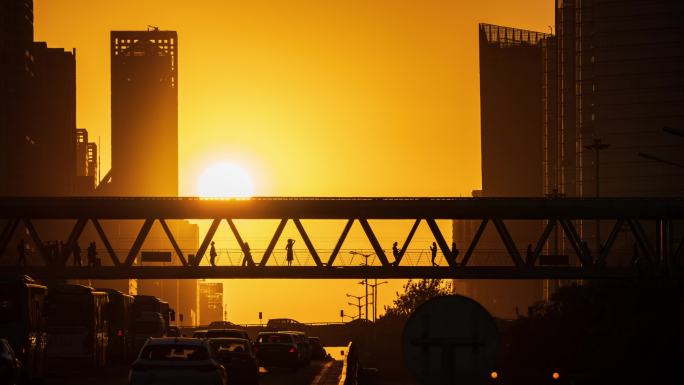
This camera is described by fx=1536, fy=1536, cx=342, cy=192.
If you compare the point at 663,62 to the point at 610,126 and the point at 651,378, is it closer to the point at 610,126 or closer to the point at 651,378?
the point at 610,126

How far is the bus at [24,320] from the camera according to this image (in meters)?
42.2

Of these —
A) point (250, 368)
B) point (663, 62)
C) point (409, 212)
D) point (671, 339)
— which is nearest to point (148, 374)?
point (250, 368)

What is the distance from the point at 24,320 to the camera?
1681 inches

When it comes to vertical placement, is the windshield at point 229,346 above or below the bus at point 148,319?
above

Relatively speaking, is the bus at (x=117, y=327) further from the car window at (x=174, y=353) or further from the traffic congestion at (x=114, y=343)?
the car window at (x=174, y=353)

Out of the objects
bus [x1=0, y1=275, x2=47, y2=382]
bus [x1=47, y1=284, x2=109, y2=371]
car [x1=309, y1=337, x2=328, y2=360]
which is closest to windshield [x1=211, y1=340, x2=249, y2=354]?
bus [x1=0, y1=275, x2=47, y2=382]

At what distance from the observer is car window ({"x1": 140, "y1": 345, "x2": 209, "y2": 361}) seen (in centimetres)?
3216

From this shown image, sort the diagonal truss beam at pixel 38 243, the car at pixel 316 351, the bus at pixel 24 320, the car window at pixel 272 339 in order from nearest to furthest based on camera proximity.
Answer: the bus at pixel 24 320 → the car window at pixel 272 339 → the diagonal truss beam at pixel 38 243 → the car at pixel 316 351

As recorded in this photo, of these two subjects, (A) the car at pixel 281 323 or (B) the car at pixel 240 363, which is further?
(A) the car at pixel 281 323

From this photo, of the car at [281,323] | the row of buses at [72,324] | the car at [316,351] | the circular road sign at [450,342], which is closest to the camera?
the circular road sign at [450,342]

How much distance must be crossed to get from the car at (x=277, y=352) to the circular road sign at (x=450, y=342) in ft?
166

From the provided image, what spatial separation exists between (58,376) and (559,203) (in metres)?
35.9

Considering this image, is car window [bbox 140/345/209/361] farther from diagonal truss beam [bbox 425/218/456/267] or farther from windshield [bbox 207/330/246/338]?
diagonal truss beam [bbox 425/218/456/267]

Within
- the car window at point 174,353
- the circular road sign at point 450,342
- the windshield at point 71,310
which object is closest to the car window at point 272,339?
the windshield at point 71,310
